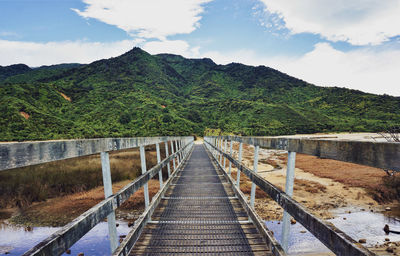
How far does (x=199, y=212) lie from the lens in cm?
432

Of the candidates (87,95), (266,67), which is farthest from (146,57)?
(266,67)

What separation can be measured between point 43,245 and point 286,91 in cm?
14086

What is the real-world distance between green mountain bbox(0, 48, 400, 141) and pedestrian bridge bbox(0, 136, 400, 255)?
4333cm

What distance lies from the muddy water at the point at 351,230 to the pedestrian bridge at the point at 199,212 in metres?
3.30

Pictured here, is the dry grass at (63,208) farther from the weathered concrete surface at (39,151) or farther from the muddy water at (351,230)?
the weathered concrete surface at (39,151)

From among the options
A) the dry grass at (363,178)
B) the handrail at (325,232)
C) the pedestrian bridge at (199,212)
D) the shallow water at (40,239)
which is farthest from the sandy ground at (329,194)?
the handrail at (325,232)

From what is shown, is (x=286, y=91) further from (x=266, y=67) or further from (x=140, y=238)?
(x=140, y=238)

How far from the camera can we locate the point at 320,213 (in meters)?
8.99

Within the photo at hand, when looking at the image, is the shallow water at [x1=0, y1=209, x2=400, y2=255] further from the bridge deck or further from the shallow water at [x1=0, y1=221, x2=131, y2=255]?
the bridge deck

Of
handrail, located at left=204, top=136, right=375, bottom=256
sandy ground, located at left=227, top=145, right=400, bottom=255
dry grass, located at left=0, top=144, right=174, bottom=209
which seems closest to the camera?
handrail, located at left=204, top=136, right=375, bottom=256

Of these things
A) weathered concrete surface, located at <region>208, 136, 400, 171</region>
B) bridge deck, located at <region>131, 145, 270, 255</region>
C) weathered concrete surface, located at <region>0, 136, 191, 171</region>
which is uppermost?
weathered concrete surface, located at <region>0, 136, 191, 171</region>

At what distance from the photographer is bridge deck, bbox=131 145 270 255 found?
2914mm

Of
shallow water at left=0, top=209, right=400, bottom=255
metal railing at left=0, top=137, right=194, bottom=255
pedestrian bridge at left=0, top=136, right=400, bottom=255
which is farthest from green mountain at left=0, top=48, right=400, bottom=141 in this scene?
metal railing at left=0, top=137, right=194, bottom=255

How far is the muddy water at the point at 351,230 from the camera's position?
6.75 metres
